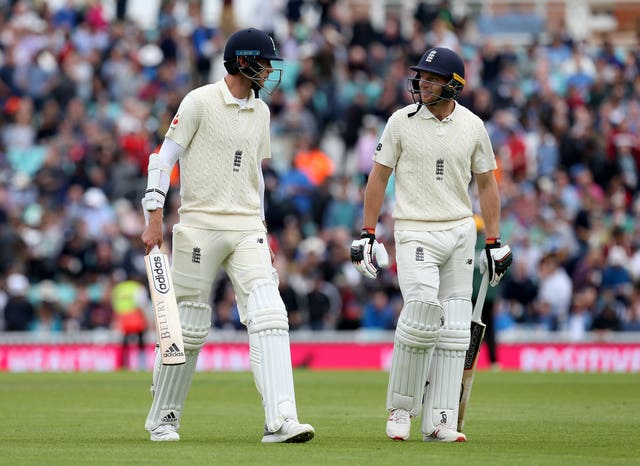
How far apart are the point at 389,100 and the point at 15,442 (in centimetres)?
1777

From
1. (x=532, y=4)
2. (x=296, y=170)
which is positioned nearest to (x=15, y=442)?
(x=296, y=170)

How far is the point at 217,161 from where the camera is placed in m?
9.98

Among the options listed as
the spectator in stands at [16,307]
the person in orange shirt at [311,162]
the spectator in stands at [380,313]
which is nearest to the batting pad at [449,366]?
the spectator in stands at [380,313]

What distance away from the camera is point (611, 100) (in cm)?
2734

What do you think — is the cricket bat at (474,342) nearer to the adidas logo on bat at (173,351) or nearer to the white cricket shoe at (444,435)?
the white cricket shoe at (444,435)

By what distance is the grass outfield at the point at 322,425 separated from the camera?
8891 mm

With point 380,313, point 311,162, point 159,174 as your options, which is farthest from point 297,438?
point 311,162

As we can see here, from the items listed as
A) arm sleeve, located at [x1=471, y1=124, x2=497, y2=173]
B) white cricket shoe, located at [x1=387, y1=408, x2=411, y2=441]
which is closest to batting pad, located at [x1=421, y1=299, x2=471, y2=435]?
white cricket shoe, located at [x1=387, y1=408, x2=411, y2=441]

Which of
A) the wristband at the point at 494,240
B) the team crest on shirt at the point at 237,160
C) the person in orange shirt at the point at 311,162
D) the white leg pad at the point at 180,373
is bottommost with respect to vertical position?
the white leg pad at the point at 180,373

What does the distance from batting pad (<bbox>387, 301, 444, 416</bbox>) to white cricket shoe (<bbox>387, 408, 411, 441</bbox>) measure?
41mm

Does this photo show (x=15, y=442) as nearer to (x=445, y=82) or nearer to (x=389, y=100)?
(x=445, y=82)

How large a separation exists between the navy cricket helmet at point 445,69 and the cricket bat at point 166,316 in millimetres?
2142

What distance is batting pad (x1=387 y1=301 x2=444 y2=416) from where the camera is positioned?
1021cm

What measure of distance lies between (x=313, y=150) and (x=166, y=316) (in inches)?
683
